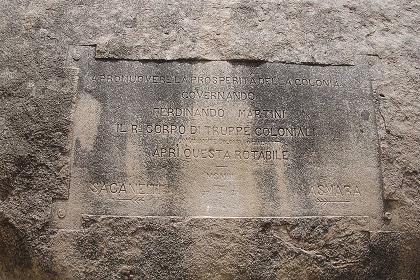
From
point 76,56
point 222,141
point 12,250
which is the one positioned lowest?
point 12,250

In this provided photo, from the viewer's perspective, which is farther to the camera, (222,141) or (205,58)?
(205,58)

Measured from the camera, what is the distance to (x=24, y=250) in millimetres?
3150

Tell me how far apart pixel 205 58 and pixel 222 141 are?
0.69m

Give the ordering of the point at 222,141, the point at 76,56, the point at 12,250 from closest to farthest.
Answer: the point at 12,250, the point at 222,141, the point at 76,56

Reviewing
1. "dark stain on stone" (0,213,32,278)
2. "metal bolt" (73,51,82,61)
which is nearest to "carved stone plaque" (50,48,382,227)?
"metal bolt" (73,51,82,61)

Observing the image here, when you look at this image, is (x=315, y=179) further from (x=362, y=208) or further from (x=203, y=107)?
(x=203, y=107)

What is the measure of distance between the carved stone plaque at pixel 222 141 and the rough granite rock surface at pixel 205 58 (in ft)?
0.31

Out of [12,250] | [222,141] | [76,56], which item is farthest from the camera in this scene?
[76,56]

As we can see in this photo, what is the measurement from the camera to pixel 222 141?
137 inches

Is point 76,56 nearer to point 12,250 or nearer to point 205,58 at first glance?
point 205,58

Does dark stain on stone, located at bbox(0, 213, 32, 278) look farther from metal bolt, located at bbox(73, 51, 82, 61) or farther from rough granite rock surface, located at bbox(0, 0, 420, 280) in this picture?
metal bolt, located at bbox(73, 51, 82, 61)

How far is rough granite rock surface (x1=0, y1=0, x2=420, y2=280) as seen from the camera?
3.17m

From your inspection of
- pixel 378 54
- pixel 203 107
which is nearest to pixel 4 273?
pixel 203 107

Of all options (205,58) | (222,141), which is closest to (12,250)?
(222,141)
